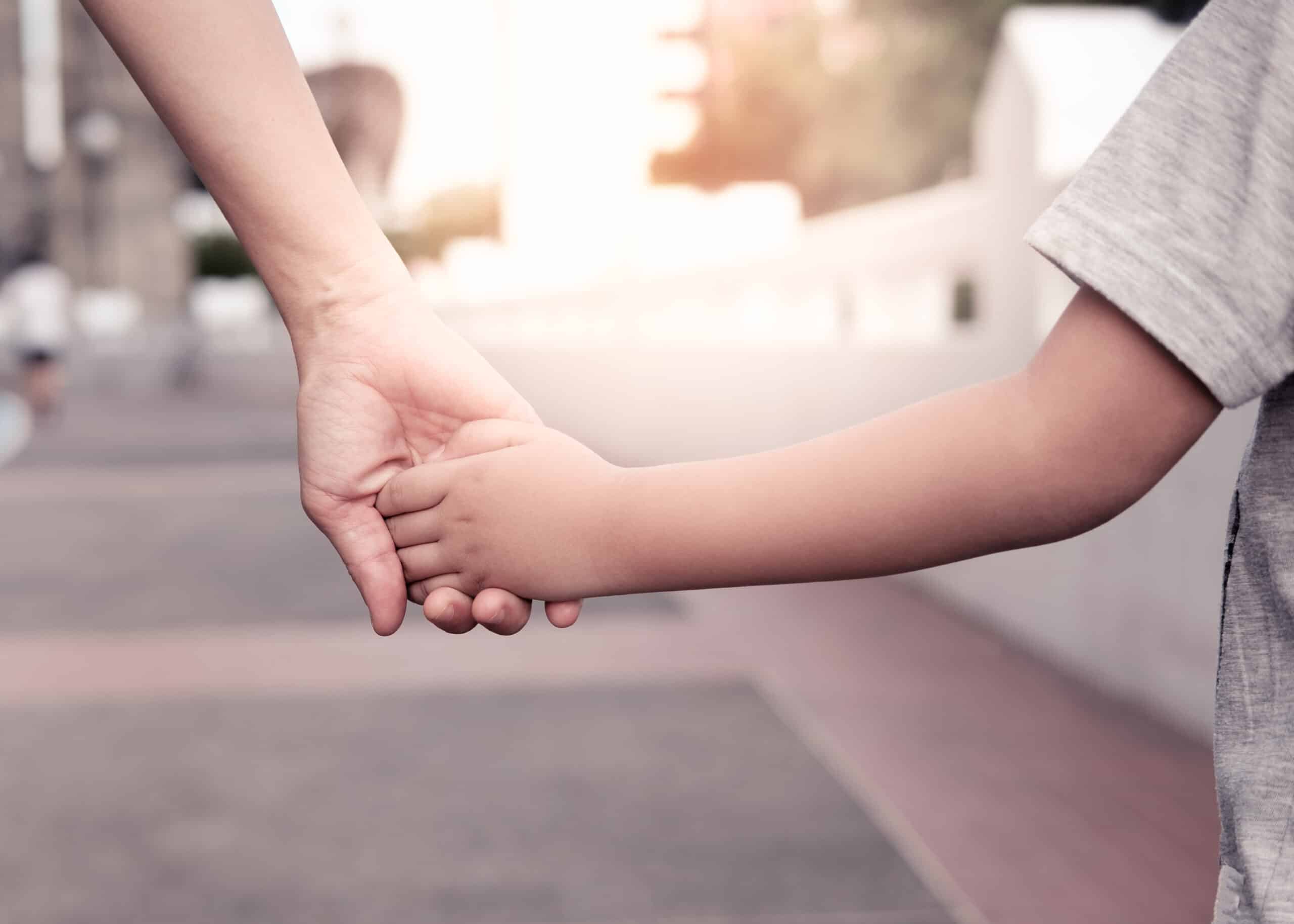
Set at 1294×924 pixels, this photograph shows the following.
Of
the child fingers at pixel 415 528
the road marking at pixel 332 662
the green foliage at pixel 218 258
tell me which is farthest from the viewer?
the green foliage at pixel 218 258

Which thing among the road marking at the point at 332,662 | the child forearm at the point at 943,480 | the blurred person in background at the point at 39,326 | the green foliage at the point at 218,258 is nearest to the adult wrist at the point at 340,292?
the child forearm at the point at 943,480

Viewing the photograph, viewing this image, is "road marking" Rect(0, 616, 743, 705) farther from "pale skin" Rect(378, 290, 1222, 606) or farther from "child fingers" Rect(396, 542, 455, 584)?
"pale skin" Rect(378, 290, 1222, 606)

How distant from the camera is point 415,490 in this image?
145cm

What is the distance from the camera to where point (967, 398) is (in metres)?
0.94

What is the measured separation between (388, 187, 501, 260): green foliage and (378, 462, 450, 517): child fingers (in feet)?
227

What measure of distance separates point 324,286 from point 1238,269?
1.01 metres

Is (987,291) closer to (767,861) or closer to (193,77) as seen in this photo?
(767,861)

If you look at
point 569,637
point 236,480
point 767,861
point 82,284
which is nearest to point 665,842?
point 767,861

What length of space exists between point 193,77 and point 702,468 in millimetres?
613

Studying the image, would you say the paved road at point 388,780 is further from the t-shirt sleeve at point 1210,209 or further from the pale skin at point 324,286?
the t-shirt sleeve at point 1210,209

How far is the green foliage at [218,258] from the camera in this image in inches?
1288

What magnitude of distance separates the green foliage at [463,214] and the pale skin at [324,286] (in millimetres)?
69214

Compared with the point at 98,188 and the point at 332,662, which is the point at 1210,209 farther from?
the point at 98,188

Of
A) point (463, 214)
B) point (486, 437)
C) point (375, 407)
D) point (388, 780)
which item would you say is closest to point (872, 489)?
point (486, 437)
